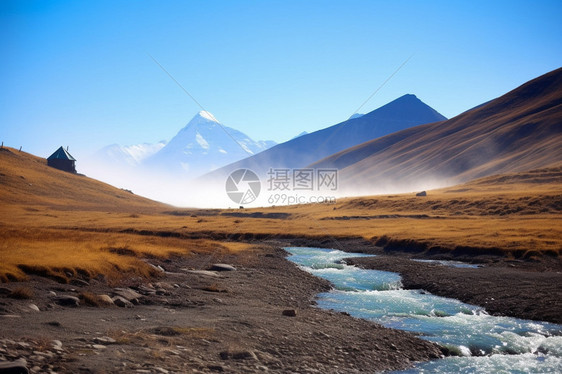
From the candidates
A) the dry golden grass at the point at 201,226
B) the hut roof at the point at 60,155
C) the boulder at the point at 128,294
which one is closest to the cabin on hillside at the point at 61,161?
the hut roof at the point at 60,155

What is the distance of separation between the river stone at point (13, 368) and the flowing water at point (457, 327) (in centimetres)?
1160

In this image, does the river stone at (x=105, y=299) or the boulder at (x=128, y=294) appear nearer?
the river stone at (x=105, y=299)

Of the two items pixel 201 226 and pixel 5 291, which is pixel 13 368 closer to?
pixel 5 291

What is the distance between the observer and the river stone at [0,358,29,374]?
1053 centimetres

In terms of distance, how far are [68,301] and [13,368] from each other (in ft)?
27.4

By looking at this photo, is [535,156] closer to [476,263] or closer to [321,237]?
[321,237]

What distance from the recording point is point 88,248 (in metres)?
31.2

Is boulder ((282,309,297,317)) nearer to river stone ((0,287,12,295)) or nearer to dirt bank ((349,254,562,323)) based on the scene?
dirt bank ((349,254,562,323))

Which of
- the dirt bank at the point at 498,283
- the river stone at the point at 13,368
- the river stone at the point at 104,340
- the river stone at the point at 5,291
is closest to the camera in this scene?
the river stone at the point at 13,368

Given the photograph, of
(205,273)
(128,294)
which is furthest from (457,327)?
(205,273)

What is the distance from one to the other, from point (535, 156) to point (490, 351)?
182 m

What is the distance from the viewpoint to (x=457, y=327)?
68.7 ft

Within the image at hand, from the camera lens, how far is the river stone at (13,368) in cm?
1053

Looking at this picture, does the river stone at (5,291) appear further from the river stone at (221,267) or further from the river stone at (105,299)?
the river stone at (221,267)
